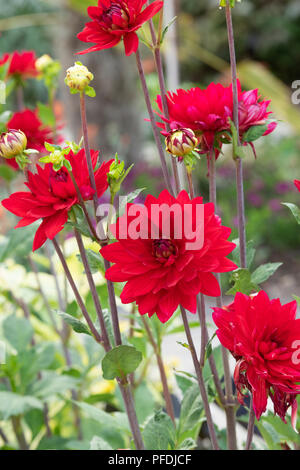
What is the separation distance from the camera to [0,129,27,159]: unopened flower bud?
0.32 meters

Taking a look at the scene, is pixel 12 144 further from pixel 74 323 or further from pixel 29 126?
pixel 29 126

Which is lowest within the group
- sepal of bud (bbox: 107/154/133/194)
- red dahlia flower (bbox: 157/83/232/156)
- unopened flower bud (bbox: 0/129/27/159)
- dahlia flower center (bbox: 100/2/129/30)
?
sepal of bud (bbox: 107/154/133/194)

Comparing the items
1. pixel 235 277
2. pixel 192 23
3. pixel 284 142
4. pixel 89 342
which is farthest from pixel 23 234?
pixel 192 23

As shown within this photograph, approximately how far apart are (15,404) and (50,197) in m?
0.29

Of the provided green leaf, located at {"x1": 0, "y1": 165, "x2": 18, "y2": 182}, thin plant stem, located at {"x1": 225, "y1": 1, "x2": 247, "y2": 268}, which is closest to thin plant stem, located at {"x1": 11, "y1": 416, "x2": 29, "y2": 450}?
green leaf, located at {"x1": 0, "y1": 165, "x2": 18, "y2": 182}

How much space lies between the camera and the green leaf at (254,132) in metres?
0.35

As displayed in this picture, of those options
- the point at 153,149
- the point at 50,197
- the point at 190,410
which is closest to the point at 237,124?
the point at 50,197

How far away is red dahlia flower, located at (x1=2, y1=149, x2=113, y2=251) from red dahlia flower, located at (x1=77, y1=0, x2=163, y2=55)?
2.8 inches

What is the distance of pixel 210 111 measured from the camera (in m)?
0.34

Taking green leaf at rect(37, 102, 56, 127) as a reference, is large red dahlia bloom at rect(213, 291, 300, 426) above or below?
below

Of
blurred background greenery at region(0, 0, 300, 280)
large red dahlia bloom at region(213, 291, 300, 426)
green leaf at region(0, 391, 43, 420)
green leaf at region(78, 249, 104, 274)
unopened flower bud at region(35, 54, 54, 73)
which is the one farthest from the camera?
blurred background greenery at region(0, 0, 300, 280)

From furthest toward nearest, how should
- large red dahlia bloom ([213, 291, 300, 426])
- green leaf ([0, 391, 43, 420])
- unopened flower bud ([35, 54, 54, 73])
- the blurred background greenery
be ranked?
the blurred background greenery
unopened flower bud ([35, 54, 54, 73])
green leaf ([0, 391, 43, 420])
large red dahlia bloom ([213, 291, 300, 426])

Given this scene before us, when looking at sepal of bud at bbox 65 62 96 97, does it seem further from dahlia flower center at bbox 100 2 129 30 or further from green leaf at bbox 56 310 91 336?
green leaf at bbox 56 310 91 336

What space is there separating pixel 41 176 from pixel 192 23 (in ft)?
13.2
